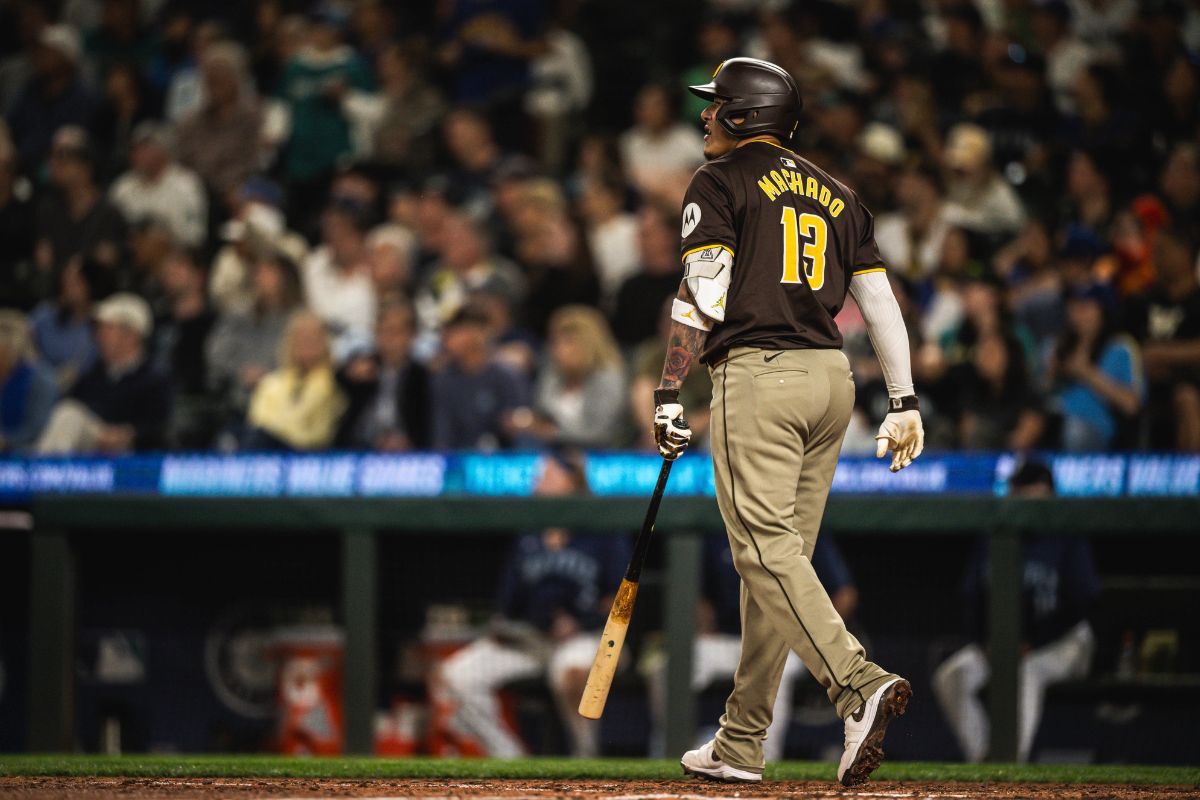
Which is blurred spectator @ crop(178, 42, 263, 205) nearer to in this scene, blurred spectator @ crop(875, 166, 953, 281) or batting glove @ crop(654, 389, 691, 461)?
blurred spectator @ crop(875, 166, 953, 281)

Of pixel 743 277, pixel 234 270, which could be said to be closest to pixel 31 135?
pixel 234 270

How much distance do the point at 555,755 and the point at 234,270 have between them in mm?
4395

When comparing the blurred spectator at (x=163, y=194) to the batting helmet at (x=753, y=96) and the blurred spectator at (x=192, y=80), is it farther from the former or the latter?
the batting helmet at (x=753, y=96)

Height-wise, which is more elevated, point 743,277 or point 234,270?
point 234,270

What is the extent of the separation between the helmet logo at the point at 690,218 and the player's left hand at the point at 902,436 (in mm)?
738

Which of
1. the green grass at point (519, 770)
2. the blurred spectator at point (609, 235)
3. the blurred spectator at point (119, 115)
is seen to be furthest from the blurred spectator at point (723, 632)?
the blurred spectator at point (119, 115)

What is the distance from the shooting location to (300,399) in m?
8.55

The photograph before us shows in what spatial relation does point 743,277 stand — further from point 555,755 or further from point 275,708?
point 275,708

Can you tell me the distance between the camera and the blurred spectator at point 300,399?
27.6 ft

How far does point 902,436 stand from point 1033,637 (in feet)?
7.23

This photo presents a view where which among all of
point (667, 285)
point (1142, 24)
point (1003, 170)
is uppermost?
point (1142, 24)

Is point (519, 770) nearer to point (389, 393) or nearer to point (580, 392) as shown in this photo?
point (580, 392)

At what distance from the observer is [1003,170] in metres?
A: 9.27

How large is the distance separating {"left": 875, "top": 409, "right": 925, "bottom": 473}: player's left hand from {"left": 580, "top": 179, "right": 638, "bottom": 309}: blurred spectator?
4.67 meters
